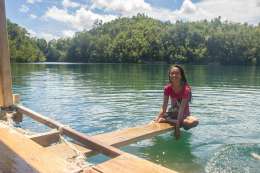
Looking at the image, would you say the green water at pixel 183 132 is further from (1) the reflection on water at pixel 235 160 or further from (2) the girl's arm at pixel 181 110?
(2) the girl's arm at pixel 181 110

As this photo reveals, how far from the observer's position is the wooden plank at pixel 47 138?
575cm

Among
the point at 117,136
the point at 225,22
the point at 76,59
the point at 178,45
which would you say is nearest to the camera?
the point at 117,136

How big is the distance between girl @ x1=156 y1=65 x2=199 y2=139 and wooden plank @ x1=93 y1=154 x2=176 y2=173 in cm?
407

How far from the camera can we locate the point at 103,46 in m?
132

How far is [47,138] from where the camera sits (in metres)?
5.84

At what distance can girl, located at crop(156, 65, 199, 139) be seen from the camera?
8.12 m

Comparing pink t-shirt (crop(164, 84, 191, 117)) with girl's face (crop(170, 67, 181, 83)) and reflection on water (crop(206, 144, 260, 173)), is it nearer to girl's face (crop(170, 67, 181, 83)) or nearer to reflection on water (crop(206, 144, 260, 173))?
girl's face (crop(170, 67, 181, 83))

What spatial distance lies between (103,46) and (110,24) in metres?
37.8

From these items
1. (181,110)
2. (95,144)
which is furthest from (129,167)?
(181,110)

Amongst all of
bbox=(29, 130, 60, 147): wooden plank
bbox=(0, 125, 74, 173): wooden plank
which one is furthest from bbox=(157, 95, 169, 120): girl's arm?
bbox=(0, 125, 74, 173): wooden plank

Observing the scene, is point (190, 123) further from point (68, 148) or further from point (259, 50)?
point (259, 50)

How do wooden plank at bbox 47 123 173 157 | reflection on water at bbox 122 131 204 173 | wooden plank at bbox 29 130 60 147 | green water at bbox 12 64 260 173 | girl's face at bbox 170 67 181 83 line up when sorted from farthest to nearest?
girl's face at bbox 170 67 181 83, green water at bbox 12 64 260 173, reflection on water at bbox 122 131 204 173, wooden plank at bbox 29 130 60 147, wooden plank at bbox 47 123 173 157

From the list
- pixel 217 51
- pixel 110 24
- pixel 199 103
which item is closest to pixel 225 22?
pixel 217 51

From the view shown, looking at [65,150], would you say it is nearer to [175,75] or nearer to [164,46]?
[175,75]
